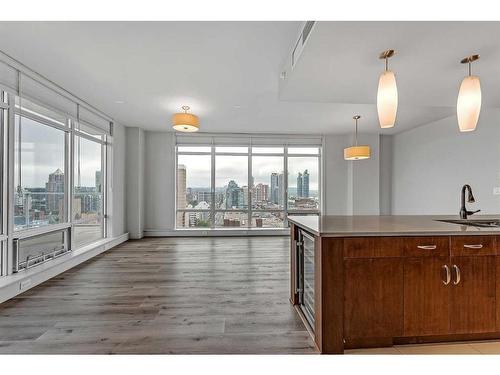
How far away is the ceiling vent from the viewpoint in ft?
7.50

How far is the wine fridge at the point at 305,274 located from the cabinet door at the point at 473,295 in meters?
1.04

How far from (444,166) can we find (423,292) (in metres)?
4.77

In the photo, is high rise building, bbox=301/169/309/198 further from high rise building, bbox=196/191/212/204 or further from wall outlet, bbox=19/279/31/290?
wall outlet, bbox=19/279/31/290

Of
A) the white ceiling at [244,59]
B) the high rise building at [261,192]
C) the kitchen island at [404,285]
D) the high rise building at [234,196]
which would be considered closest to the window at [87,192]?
the white ceiling at [244,59]

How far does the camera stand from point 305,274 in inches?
105

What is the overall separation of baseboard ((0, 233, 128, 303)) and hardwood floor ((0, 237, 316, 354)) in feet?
0.38

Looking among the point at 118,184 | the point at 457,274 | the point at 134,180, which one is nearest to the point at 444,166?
the point at 457,274

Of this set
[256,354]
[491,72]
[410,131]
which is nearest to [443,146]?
[410,131]

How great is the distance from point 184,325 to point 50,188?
3.25 m

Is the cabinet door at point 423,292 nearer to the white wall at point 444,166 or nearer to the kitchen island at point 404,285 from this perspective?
the kitchen island at point 404,285

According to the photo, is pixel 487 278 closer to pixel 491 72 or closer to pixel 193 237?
pixel 491 72

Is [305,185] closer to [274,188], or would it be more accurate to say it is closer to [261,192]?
[274,188]

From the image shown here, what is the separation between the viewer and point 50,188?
4.29 meters

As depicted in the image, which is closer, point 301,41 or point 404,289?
point 404,289
